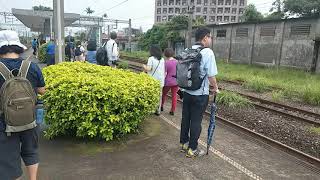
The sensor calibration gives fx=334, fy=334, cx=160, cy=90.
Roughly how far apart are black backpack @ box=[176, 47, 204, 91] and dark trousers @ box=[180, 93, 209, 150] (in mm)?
222

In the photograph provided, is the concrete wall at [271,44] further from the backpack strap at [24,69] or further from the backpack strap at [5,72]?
the backpack strap at [5,72]

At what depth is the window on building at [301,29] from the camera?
2230cm

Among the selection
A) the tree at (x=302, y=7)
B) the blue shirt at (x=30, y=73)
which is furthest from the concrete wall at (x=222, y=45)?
the blue shirt at (x=30, y=73)

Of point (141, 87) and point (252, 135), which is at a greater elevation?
point (141, 87)

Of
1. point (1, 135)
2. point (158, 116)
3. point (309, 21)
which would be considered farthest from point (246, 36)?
point (1, 135)

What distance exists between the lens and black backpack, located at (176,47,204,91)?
5020 mm

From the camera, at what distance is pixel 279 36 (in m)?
25.0

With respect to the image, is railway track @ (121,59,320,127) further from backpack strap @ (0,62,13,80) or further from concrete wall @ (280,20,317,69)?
concrete wall @ (280,20,317,69)

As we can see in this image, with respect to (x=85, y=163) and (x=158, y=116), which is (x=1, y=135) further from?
(x=158, y=116)

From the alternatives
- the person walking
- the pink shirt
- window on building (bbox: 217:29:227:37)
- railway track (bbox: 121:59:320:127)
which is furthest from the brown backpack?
window on building (bbox: 217:29:227:37)

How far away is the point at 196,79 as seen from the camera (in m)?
5.04

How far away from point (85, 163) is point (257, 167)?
258 cm

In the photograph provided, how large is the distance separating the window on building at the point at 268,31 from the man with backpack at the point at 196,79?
879 inches

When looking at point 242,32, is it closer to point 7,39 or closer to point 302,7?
point 302,7
